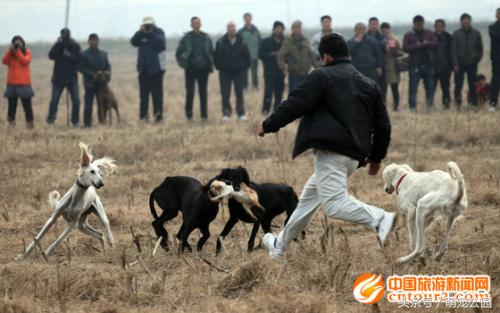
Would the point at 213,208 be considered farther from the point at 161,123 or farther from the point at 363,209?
the point at 161,123

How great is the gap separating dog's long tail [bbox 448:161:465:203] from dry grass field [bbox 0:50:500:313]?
558 millimetres

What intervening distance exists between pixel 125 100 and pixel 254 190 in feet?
52.9

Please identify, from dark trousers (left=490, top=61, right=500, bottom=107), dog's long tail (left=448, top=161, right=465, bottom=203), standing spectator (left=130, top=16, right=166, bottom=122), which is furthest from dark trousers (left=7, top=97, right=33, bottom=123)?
dog's long tail (left=448, top=161, right=465, bottom=203)

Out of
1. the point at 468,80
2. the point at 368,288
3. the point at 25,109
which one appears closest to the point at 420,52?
the point at 468,80

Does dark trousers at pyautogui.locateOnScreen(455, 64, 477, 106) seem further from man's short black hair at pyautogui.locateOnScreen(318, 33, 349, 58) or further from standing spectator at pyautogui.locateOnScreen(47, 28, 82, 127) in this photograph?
man's short black hair at pyautogui.locateOnScreen(318, 33, 349, 58)

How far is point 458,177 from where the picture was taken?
713 cm

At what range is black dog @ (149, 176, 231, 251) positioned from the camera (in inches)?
328

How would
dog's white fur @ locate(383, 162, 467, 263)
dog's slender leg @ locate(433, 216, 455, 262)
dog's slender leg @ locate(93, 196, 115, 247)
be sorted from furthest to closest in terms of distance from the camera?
dog's slender leg @ locate(93, 196, 115, 247), dog's slender leg @ locate(433, 216, 455, 262), dog's white fur @ locate(383, 162, 467, 263)

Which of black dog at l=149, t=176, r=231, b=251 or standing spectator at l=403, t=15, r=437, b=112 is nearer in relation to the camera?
black dog at l=149, t=176, r=231, b=251

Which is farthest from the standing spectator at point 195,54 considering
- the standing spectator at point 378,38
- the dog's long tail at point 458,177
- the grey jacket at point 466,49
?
the dog's long tail at point 458,177

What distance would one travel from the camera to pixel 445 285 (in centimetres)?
663

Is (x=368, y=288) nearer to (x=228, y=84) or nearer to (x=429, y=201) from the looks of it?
(x=429, y=201)

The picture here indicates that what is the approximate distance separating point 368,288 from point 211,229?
3372mm

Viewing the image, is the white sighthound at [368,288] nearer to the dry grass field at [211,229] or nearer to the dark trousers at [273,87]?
the dry grass field at [211,229]
